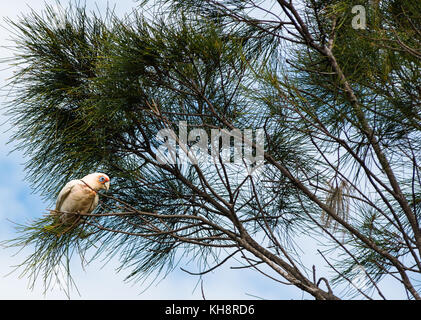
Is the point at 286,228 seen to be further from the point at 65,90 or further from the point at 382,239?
the point at 65,90

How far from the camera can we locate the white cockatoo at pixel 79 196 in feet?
3.66

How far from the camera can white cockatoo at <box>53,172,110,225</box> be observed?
1.12 metres

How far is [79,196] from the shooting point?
1114mm

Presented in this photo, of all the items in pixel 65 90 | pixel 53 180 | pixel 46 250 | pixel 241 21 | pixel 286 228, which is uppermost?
pixel 241 21

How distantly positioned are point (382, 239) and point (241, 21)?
30.1 inches

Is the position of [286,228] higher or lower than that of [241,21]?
lower

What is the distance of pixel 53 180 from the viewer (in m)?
1.47
